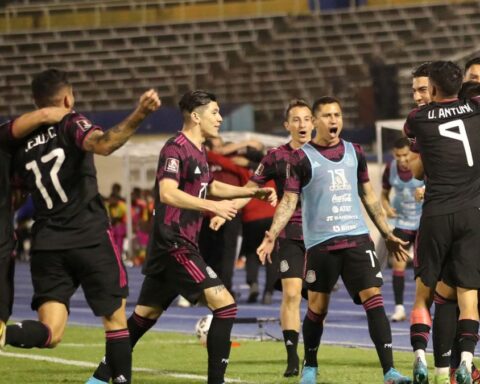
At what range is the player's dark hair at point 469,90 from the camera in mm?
9078

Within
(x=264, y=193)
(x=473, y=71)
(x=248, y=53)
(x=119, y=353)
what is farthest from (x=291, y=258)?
(x=248, y=53)

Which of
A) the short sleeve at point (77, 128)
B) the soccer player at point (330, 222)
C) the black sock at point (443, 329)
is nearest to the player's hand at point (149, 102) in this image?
the short sleeve at point (77, 128)

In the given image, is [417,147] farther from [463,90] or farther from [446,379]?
[446,379]

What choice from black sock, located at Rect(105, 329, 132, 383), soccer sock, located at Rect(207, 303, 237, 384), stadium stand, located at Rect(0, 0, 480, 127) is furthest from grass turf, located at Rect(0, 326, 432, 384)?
stadium stand, located at Rect(0, 0, 480, 127)

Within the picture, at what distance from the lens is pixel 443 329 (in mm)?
8664

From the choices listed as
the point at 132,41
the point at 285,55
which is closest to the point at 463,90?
the point at 285,55

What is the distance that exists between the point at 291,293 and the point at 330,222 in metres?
1.48

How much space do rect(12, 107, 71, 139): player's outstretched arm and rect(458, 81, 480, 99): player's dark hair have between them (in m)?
2.69

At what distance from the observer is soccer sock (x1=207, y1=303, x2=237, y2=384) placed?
8773 millimetres

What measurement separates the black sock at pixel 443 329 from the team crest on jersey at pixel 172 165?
1.84 m

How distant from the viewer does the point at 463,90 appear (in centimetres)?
912

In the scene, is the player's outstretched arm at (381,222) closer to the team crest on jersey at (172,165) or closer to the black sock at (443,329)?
the black sock at (443,329)

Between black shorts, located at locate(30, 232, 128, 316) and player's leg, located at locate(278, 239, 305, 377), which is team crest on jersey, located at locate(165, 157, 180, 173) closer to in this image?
black shorts, located at locate(30, 232, 128, 316)

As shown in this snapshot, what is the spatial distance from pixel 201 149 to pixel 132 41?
33536 mm
